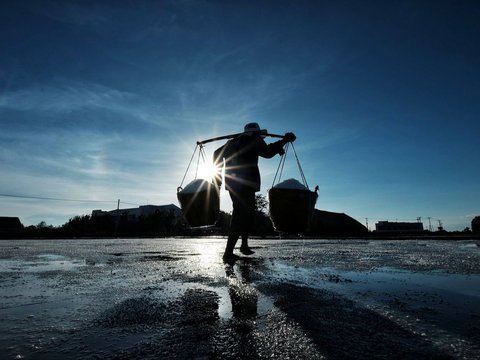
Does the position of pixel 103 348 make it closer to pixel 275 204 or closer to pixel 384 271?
pixel 275 204

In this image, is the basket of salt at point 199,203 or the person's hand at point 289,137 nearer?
the person's hand at point 289,137

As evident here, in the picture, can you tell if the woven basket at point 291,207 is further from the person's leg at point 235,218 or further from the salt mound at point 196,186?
the salt mound at point 196,186

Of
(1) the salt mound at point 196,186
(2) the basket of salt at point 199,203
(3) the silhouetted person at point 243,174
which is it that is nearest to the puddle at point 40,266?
(2) the basket of salt at point 199,203

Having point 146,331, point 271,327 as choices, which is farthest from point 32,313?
point 271,327

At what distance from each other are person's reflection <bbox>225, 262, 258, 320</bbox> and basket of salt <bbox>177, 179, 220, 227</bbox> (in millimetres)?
1753

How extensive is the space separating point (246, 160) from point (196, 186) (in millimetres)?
906

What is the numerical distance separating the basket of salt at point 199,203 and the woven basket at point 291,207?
125 centimetres

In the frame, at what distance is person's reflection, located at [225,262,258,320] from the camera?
183 centimetres

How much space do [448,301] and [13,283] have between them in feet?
12.0

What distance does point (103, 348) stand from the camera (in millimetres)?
1305

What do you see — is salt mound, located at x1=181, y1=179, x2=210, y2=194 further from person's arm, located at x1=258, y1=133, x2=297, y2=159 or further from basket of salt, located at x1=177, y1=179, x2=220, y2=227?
person's arm, located at x1=258, y1=133, x2=297, y2=159

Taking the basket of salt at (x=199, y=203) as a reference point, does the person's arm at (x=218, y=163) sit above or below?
above

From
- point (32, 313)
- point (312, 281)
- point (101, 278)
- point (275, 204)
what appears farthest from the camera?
point (275, 204)

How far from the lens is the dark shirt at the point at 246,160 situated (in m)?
5.03
